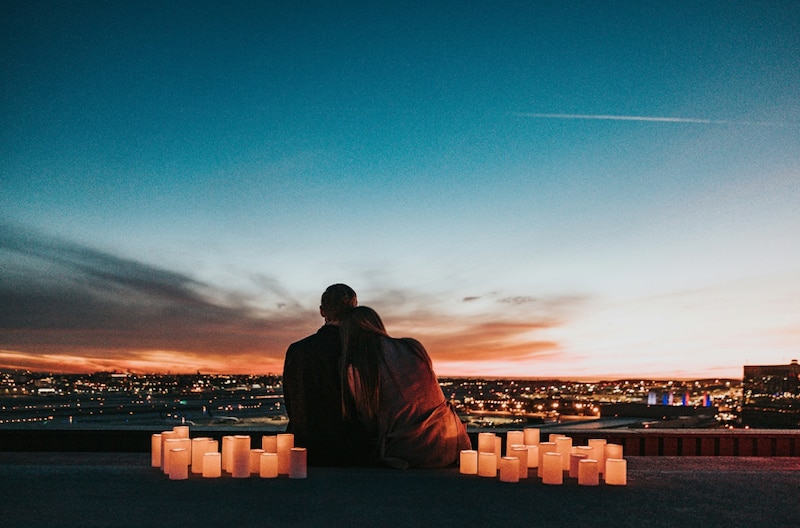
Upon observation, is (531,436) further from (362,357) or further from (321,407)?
(321,407)

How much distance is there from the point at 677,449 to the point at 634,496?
11.6 feet

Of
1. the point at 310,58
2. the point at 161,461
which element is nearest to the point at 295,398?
the point at 161,461

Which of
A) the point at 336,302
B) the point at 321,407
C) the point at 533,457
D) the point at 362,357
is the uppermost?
the point at 336,302

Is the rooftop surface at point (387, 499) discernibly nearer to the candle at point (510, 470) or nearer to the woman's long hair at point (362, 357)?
the candle at point (510, 470)

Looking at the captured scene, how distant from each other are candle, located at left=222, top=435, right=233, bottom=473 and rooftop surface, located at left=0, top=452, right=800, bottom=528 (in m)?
0.17

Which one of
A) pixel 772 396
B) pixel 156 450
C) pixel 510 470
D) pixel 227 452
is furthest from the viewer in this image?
pixel 772 396

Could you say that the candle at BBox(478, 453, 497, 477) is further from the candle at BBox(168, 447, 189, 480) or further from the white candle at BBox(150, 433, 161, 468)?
the white candle at BBox(150, 433, 161, 468)

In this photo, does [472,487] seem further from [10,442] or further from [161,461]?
[10,442]

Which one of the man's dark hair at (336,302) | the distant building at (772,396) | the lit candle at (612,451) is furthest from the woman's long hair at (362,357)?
the distant building at (772,396)

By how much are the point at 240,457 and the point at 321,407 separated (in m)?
0.84

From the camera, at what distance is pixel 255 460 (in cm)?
541

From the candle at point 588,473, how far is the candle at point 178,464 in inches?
110

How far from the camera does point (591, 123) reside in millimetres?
13211

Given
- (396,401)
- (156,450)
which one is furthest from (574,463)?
(156,450)
